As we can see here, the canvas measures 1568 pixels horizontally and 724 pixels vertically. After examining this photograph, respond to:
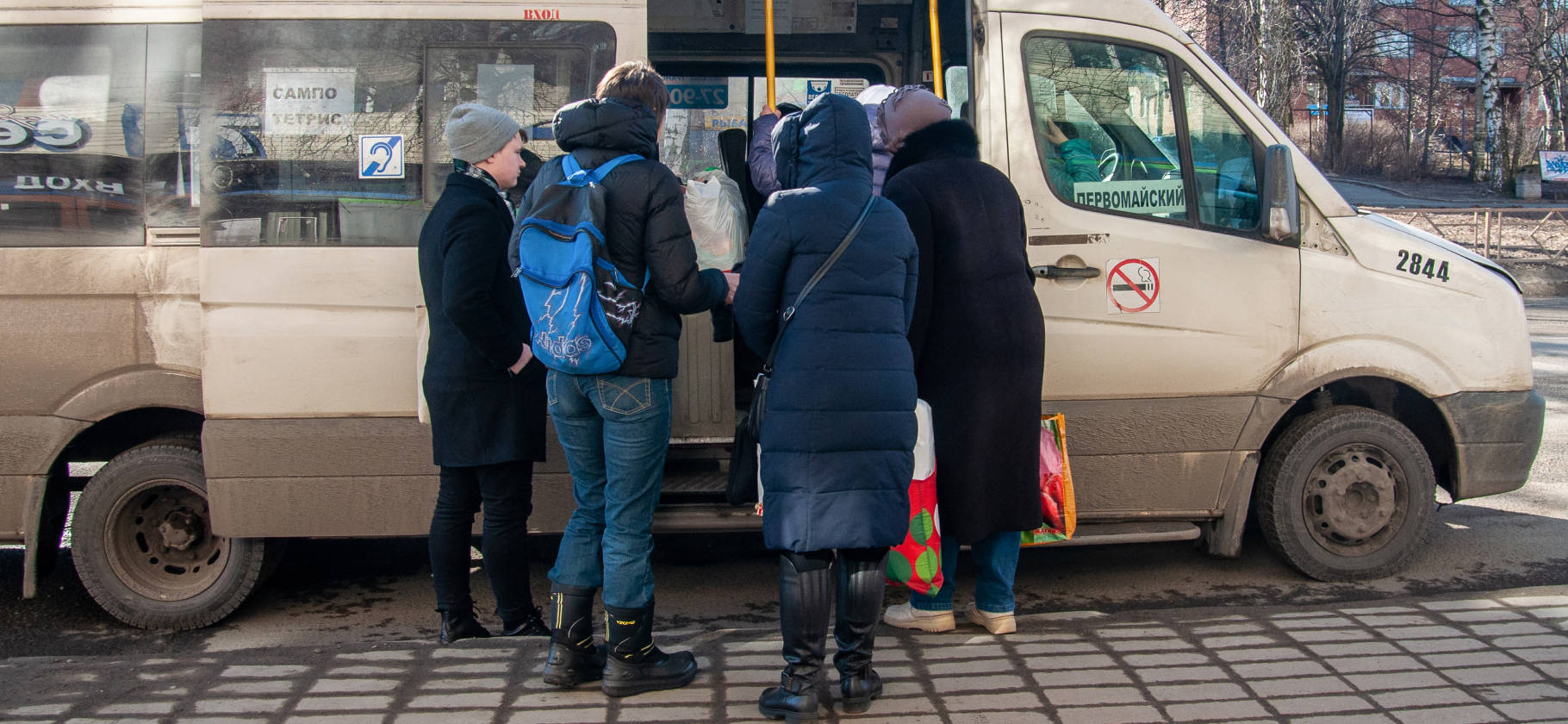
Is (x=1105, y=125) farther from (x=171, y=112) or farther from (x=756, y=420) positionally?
(x=171, y=112)

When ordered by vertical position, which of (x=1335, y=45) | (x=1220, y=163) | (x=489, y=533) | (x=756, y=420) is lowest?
(x=489, y=533)

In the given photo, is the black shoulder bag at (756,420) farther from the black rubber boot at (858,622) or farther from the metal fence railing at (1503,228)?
the metal fence railing at (1503,228)

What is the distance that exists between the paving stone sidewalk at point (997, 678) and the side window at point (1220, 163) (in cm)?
152

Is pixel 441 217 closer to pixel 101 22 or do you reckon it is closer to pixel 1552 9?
pixel 101 22

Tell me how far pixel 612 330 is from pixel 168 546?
7.84 feet

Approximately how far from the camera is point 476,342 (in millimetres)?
3771

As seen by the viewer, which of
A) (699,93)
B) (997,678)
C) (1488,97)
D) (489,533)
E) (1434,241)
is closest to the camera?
(997,678)

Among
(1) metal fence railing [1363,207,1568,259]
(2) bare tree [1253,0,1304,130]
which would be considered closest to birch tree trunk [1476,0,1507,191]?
(2) bare tree [1253,0,1304,130]

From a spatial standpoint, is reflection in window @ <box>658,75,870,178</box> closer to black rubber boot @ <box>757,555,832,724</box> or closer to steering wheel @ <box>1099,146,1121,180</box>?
steering wheel @ <box>1099,146,1121,180</box>

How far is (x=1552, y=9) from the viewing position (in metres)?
30.1

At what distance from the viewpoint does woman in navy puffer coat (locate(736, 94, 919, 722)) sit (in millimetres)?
3324

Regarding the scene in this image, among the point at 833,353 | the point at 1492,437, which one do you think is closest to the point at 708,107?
the point at 833,353

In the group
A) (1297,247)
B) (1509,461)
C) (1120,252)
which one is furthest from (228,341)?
(1509,461)

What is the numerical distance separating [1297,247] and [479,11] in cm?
319
